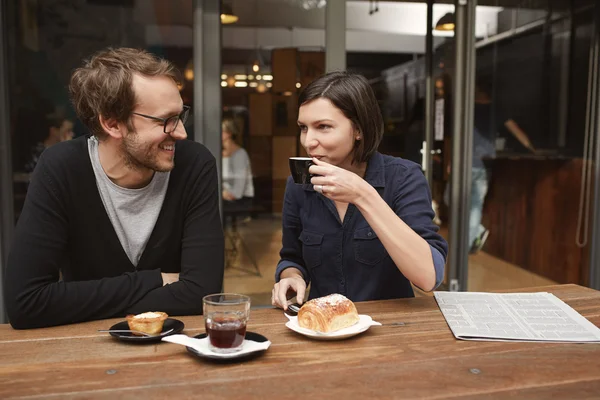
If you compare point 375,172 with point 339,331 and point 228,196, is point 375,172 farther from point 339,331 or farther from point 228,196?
point 228,196

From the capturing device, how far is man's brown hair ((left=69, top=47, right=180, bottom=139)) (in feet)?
5.35

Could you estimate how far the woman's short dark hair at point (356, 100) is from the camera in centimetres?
172

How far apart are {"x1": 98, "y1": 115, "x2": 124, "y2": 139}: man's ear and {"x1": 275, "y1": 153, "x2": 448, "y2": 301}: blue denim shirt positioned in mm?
650

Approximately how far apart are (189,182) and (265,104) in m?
2.13

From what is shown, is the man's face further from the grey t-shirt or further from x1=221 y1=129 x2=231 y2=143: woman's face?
x1=221 y1=129 x2=231 y2=143: woman's face

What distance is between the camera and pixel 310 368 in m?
1.07

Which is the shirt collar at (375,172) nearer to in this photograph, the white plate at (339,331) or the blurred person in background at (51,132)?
the white plate at (339,331)

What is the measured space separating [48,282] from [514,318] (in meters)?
1.28

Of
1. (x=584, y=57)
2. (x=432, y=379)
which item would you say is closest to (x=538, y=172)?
(x=584, y=57)

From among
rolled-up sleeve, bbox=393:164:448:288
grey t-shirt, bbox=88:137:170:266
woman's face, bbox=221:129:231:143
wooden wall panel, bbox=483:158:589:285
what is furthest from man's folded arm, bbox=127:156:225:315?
wooden wall panel, bbox=483:158:589:285

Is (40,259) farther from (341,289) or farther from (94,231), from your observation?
(341,289)

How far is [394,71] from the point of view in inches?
165

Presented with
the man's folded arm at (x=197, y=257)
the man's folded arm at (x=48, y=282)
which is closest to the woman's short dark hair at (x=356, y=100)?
the man's folded arm at (x=197, y=257)

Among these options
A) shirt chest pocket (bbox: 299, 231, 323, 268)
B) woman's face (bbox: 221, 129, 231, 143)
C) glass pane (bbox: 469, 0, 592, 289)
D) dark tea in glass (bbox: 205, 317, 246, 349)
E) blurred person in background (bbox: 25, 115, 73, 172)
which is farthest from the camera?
glass pane (bbox: 469, 0, 592, 289)
